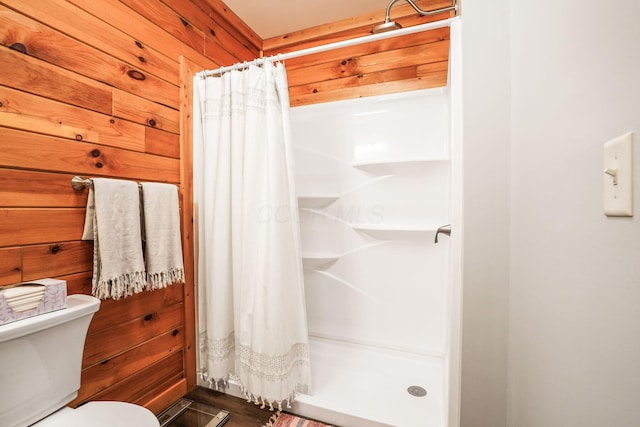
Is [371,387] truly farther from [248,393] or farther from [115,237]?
[115,237]

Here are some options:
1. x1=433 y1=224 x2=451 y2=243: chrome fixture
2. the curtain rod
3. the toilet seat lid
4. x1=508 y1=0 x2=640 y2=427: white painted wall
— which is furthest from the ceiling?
the toilet seat lid

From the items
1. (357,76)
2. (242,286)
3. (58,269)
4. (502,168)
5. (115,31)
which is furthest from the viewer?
(357,76)

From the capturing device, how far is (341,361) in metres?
2.00

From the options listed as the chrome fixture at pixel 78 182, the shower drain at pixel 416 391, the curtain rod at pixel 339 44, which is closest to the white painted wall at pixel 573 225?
the curtain rod at pixel 339 44

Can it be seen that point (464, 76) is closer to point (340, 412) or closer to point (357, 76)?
point (357, 76)

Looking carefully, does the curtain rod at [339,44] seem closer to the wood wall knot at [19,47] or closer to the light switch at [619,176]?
the wood wall knot at [19,47]

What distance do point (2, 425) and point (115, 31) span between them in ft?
5.15

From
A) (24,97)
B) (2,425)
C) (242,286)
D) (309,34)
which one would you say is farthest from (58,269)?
(309,34)

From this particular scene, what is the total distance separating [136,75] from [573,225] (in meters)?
1.84

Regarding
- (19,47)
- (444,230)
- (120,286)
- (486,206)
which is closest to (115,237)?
(120,286)

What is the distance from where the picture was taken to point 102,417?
101cm

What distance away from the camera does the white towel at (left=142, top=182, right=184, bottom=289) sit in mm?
1421

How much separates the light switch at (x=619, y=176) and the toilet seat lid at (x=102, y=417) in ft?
4.42

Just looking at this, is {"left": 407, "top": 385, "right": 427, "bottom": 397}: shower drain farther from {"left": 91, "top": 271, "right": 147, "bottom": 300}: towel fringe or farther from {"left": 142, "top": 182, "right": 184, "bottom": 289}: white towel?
{"left": 91, "top": 271, "right": 147, "bottom": 300}: towel fringe
